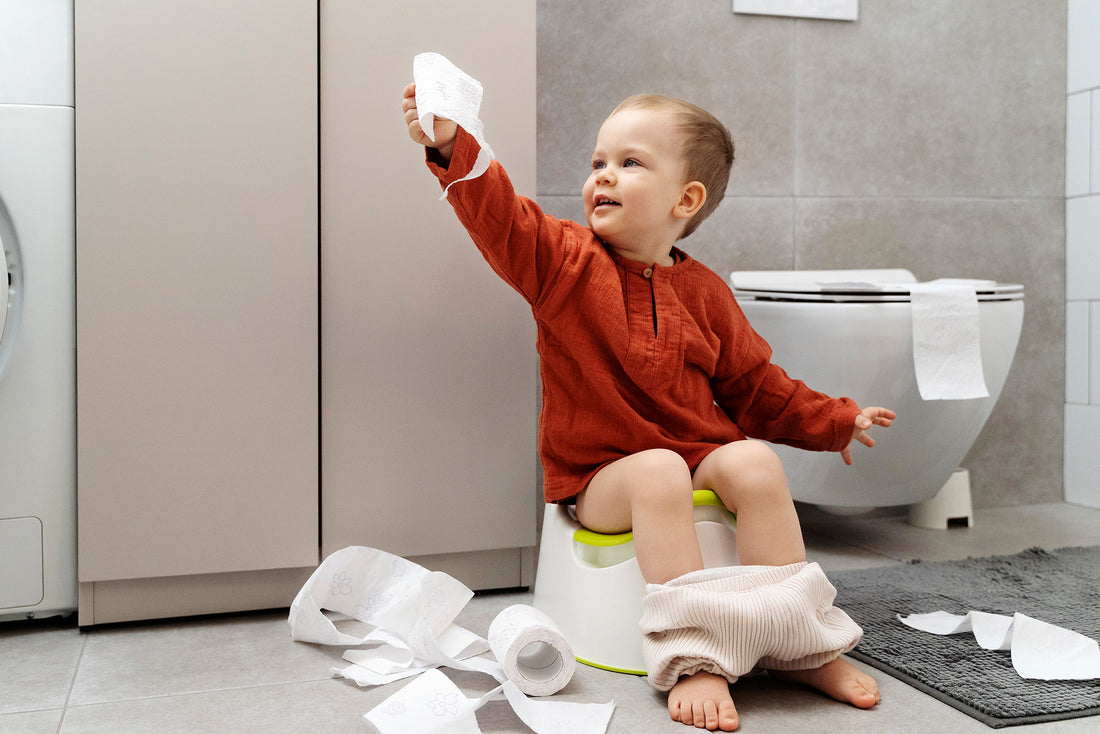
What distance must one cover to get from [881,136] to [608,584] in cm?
117

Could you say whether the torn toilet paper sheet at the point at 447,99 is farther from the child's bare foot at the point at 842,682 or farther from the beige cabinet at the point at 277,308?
the child's bare foot at the point at 842,682

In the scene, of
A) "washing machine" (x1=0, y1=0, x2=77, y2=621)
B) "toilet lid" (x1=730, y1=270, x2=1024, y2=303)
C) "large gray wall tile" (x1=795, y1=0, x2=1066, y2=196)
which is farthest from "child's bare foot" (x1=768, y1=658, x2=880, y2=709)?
"large gray wall tile" (x1=795, y1=0, x2=1066, y2=196)

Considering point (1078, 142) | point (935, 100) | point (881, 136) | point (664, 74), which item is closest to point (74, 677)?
point (664, 74)

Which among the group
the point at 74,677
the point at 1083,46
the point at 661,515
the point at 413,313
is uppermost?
the point at 1083,46

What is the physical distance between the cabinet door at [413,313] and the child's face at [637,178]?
0.58 ft

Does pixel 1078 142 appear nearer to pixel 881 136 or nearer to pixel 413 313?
pixel 881 136

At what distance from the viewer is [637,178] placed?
109 centimetres

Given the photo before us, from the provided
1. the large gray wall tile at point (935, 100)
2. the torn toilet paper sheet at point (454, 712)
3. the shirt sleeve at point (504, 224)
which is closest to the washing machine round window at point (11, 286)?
the shirt sleeve at point (504, 224)

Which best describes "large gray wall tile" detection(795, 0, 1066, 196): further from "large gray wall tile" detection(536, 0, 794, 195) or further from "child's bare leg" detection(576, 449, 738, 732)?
"child's bare leg" detection(576, 449, 738, 732)

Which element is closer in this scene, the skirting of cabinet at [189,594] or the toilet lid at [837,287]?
the skirting of cabinet at [189,594]

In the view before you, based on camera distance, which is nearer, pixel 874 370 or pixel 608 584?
pixel 608 584

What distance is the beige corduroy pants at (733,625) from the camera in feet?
2.95

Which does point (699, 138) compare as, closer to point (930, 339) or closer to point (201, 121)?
point (930, 339)

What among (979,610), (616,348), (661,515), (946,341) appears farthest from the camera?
(946,341)
